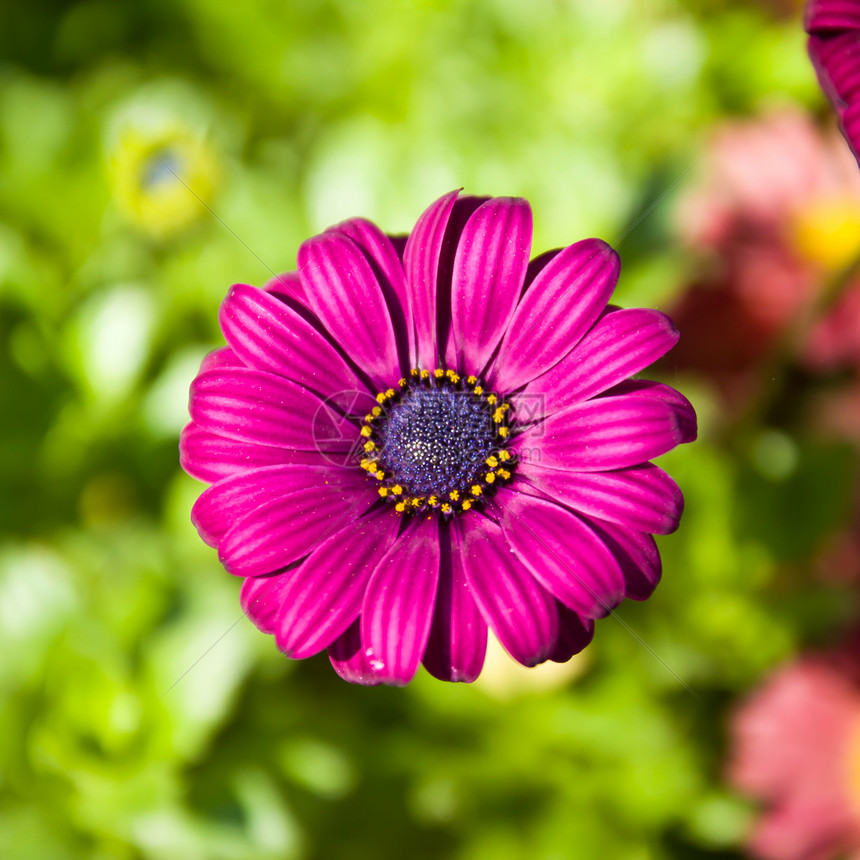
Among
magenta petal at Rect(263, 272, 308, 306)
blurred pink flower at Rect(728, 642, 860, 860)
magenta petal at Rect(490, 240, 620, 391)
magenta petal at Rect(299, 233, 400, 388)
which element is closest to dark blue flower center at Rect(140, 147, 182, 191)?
magenta petal at Rect(263, 272, 308, 306)

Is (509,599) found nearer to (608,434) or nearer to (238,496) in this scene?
(608,434)

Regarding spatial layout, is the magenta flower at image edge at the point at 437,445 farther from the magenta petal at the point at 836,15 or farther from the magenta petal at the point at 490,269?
the magenta petal at the point at 836,15

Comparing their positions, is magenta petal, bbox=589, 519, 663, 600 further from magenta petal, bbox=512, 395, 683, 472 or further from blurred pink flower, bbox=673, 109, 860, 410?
blurred pink flower, bbox=673, 109, 860, 410

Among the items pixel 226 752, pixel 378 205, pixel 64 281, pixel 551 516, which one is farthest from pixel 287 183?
pixel 551 516

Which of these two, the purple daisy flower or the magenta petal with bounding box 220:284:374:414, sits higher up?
the purple daisy flower

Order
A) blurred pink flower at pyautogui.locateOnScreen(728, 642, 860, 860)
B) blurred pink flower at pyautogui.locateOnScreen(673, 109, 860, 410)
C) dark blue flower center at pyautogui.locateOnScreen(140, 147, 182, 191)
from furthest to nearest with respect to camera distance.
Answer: blurred pink flower at pyautogui.locateOnScreen(673, 109, 860, 410), dark blue flower center at pyautogui.locateOnScreen(140, 147, 182, 191), blurred pink flower at pyautogui.locateOnScreen(728, 642, 860, 860)

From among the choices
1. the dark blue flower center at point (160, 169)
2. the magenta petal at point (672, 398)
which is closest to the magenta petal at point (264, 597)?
the magenta petal at point (672, 398)
